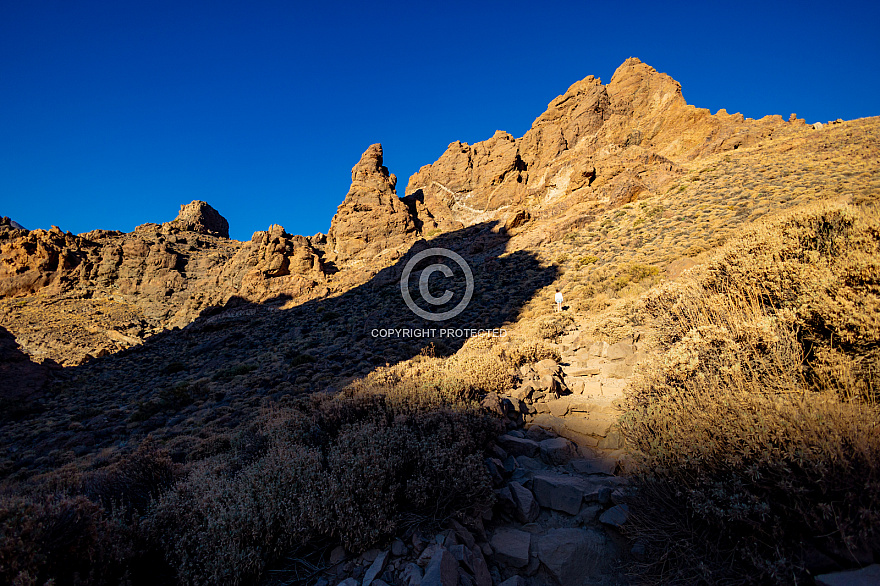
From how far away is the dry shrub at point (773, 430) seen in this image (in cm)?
178

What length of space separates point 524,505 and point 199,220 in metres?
66.6

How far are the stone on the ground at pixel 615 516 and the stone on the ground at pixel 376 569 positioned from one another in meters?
1.64

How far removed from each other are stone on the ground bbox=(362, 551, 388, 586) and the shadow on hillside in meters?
5.65

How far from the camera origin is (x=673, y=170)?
27391mm

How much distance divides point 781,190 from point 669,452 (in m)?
21.5

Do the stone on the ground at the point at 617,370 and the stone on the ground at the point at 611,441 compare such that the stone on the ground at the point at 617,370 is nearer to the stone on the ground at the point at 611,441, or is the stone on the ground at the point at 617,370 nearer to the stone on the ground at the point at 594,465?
the stone on the ground at the point at 611,441

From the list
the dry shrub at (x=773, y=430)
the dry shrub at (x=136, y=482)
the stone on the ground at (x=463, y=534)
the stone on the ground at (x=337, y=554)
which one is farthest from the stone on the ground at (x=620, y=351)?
the dry shrub at (x=136, y=482)

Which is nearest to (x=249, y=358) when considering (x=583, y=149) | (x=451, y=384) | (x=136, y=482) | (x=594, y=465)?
(x=136, y=482)

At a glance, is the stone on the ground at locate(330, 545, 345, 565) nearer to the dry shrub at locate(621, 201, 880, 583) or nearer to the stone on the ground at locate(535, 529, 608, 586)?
the stone on the ground at locate(535, 529, 608, 586)

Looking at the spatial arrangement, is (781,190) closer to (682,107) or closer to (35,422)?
(35,422)

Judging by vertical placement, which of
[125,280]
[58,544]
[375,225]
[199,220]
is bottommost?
[58,544]

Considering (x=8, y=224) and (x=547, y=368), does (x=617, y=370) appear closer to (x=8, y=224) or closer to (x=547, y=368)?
(x=547, y=368)

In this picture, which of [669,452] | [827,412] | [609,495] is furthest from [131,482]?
[827,412]

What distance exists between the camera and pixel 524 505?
2875 mm
